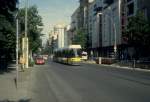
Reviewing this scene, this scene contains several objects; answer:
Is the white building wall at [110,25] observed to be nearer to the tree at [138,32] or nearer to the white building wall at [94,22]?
the white building wall at [94,22]

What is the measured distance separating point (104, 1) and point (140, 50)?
154ft

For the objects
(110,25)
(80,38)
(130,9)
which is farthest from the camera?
(80,38)

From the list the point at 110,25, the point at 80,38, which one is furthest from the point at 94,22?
the point at 110,25

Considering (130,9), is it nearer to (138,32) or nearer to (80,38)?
(80,38)

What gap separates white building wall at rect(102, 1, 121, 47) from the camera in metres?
117

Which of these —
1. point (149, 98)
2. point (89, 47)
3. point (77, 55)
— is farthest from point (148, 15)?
point (149, 98)

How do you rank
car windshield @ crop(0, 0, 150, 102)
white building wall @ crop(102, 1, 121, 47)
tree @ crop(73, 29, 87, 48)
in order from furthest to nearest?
tree @ crop(73, 29, 87, 48) → white building wall @ crop(102, 1, 121, 47) → car windshield @ crop(0, 0, 150, 102)

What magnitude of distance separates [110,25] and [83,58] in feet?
70.0

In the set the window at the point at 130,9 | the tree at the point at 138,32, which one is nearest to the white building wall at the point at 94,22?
the window at the point at 130,9

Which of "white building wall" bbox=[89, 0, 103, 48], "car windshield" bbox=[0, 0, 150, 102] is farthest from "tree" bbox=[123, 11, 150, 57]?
"white building wall" bbox=[89, 0, 103, 48]

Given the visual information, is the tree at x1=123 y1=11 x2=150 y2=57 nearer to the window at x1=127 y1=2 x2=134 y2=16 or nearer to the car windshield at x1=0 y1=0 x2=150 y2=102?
the car windshield at x1=0 y1=0 x2=150 y2=102

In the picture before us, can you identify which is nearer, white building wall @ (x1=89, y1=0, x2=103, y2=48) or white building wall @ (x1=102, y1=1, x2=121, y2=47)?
white building wall @ (x1=102, y1=1, x2=121, y2=47)

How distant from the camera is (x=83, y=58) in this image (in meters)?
110

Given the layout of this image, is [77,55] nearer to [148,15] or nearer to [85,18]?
[148,15]
